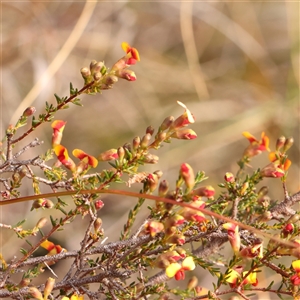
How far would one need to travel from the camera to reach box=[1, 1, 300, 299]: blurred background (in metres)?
1.71

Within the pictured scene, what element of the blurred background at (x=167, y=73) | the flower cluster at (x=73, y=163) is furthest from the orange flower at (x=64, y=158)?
the blurred background at (x=167, y=73)

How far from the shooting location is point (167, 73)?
2.06 meters

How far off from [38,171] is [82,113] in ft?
1.56

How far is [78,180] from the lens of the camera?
1.40ft

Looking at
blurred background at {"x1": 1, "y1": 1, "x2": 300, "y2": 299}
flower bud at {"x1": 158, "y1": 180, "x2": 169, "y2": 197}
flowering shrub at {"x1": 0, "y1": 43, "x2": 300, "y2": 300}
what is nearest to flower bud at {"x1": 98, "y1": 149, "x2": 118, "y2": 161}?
flowering shrub at {"x1": 0, "y1": 43, "x2": 300, "y2": 300}

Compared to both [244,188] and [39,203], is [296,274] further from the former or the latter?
[39,203]

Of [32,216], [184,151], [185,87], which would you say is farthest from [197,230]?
[185,87]

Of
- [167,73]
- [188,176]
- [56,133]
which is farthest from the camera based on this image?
[167,73]

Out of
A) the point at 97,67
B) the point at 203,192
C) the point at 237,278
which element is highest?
the point at 97,67

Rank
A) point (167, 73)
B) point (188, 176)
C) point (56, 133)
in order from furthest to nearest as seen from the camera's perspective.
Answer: point (167, 73)
point (56, 133)
point (188, 176)

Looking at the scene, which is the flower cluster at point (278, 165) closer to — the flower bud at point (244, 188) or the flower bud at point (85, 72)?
the flower bud at point (244, 188)

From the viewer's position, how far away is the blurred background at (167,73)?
5.62 feet

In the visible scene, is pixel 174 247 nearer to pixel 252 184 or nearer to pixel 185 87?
pixel 252 184

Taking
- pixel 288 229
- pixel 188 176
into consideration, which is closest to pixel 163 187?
pixel 188 176
